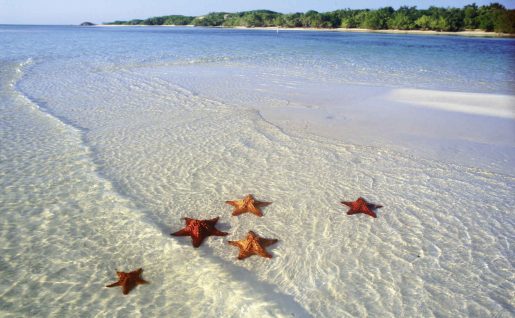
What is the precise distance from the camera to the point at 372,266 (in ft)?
13.7

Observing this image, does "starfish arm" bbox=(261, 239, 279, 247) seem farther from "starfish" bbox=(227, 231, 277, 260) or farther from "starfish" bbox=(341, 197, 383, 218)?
"starfish" bbox=(341, 197, 383, 218)

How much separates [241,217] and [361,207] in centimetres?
172

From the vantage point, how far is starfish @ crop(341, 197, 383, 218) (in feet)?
16.6

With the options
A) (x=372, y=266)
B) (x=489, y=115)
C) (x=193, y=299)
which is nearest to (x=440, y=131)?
(x=489, y=115)

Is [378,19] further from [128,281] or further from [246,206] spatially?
[128,281]

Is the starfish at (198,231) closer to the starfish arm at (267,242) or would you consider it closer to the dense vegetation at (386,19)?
the starfish arm at (267,242)

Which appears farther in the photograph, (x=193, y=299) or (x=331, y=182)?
(x=331, y=182)

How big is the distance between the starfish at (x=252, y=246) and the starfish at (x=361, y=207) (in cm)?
146

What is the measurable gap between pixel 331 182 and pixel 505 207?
8.45 feet

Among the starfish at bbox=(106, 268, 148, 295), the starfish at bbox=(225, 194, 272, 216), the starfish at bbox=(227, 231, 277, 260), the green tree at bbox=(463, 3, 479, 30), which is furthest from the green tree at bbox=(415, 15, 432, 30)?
the starfish at bbox=(106, 268, 148, 295)

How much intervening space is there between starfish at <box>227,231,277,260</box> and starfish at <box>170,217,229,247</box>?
1.10ft

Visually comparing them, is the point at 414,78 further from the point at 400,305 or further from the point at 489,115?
the point at 400,305

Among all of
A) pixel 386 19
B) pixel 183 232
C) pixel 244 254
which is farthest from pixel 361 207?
pixel 386 19

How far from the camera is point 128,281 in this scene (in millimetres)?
3721
